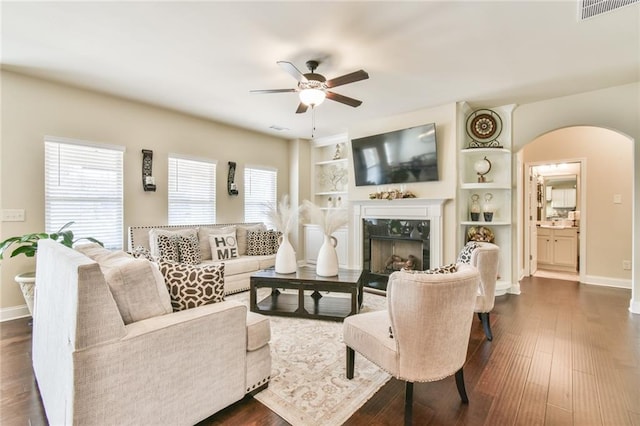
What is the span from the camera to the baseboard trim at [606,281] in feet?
14.8

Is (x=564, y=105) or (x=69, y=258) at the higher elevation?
(x=564, y=105)

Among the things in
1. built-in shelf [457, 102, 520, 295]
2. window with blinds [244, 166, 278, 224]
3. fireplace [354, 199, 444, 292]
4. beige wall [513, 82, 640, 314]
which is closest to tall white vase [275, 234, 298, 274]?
fireplace [354, 199, 444, 292]

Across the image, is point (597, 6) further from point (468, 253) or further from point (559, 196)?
point (559, 196)

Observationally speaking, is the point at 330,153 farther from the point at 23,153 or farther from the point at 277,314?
the point at 23,153

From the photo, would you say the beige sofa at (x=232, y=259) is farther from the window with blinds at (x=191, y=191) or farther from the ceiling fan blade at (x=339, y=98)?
the ceiling fan blade at (x=339, y=98)

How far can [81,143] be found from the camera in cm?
365

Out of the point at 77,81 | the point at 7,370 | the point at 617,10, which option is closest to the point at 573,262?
the point at 617,10

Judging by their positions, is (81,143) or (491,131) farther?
(491,131)

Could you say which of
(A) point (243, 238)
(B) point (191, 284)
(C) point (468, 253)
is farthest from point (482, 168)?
(B) point (191, 284)

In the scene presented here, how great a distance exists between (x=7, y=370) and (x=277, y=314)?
2174 mm

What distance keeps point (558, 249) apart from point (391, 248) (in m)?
3.69

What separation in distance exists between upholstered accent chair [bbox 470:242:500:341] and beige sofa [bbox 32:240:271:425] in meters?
1.94

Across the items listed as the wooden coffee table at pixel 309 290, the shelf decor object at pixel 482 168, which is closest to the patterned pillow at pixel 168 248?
the wooden coffee table at pixel 309 290

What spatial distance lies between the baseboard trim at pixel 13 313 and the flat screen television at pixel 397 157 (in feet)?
15.6
